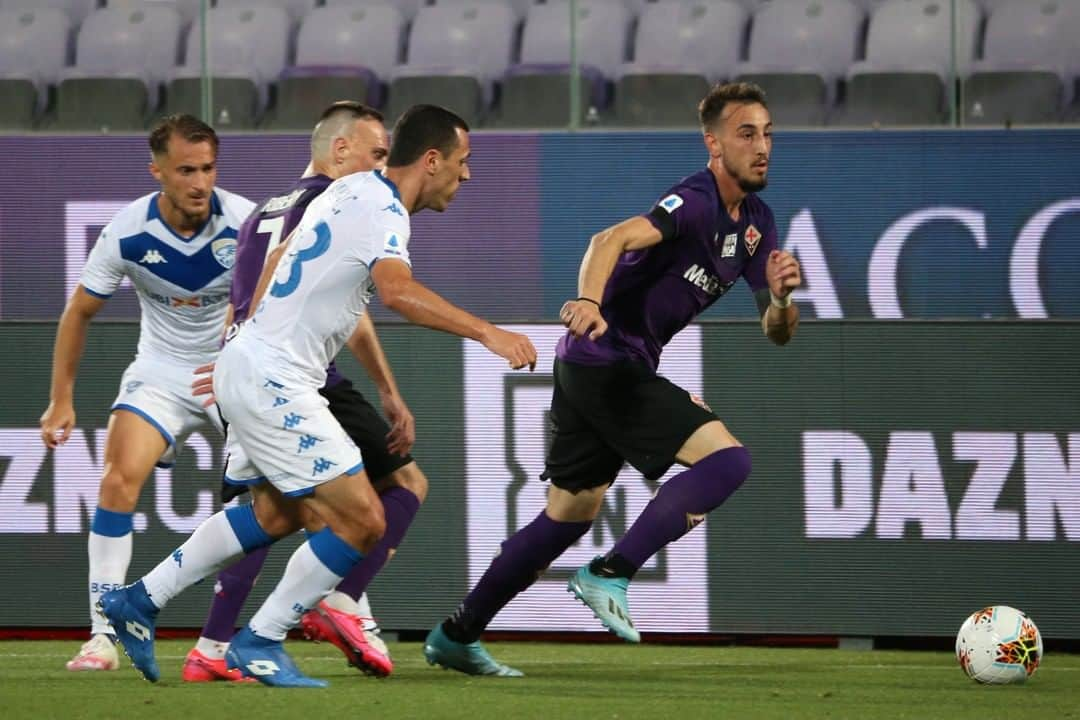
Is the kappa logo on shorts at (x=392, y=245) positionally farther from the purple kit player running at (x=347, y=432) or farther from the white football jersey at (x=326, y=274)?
the purple kit player running at (x=347, y=432)

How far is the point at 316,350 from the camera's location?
5508 mm

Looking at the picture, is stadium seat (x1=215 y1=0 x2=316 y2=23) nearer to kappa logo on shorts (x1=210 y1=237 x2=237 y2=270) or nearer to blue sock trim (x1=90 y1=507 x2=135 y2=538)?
kappa logo on shorts (x1=210 y1=237 x2=237 y2=270)

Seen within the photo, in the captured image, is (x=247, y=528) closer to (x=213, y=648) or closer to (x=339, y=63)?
(x=213, y=648)

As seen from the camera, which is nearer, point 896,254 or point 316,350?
point 316,350

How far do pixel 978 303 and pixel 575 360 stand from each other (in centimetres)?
359

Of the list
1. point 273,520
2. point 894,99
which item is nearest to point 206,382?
point 273,520

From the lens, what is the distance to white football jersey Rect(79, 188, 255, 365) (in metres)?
6.93

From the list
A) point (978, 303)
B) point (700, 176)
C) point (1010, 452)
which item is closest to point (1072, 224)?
point (978, 303)

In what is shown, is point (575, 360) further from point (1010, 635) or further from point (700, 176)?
point (1010, 635)

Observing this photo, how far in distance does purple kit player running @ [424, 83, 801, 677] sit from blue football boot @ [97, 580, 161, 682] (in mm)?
1151

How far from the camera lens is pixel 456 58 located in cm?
966

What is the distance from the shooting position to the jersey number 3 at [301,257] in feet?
17.9

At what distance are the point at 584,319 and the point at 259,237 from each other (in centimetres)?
144

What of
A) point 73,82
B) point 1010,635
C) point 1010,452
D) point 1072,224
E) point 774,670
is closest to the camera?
point 1010,635
